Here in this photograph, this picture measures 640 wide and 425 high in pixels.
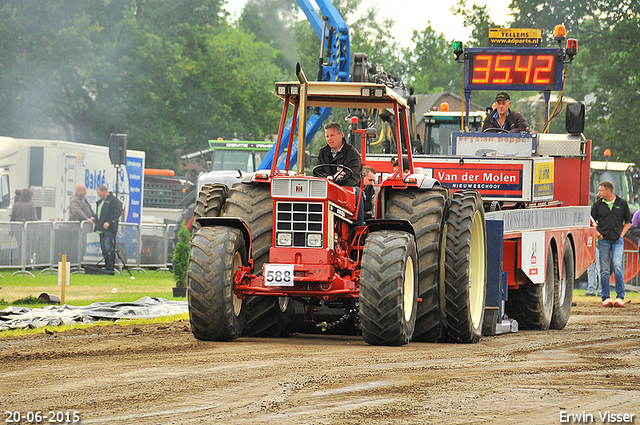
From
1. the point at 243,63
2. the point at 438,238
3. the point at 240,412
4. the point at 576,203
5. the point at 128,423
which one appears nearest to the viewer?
the point at 128,423

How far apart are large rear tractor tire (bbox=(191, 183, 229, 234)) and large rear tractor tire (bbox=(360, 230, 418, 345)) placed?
208 centimetres

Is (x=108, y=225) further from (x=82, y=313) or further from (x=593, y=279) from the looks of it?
(x=593, y=279)

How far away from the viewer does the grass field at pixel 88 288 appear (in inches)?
612

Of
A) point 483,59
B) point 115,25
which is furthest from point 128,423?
point 115,25

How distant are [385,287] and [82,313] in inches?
190

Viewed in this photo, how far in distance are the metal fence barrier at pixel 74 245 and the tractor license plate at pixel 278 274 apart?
13152 mm

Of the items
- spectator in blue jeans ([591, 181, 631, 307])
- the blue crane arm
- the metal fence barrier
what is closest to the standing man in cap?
the metal fence barrier

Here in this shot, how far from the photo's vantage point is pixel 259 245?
31.3 ft

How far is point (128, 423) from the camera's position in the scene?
5246 mm

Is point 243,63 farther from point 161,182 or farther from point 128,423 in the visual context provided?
point 128,423

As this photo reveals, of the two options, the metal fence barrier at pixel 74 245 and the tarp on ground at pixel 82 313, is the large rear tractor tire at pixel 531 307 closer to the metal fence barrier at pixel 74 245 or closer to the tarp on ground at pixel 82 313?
the tarp on ground at pixel 82 313

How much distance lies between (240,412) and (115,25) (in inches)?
1536

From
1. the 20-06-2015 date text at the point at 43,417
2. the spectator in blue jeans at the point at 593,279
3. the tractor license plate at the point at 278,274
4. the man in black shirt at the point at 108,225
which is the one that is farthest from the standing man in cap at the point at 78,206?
the 20-06-2015 date text at the point at 43,417

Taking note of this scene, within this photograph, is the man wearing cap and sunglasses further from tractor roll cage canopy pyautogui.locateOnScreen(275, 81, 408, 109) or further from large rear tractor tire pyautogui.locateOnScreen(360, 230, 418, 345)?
large rear tractor tire pyautogui.locateOnScreen(360, 230, 418, 345)
